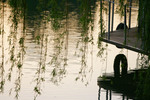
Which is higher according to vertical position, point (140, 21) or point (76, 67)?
point (140, 21)

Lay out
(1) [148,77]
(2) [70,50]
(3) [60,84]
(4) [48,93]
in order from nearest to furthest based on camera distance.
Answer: (1) [148,77]
(4) [48,93]
(3) [60,84]
(2) [70,50]

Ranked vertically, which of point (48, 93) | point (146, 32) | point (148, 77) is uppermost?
point (146, 32)

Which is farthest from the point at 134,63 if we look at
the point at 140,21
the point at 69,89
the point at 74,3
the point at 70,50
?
the point at 74,3

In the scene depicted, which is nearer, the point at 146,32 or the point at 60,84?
the point at 146,32

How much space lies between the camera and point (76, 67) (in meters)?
12.0

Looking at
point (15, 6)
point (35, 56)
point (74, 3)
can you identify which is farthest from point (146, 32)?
point (74, 3)

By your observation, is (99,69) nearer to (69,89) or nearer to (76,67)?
(76,67)

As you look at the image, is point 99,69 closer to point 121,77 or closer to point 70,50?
point 121,77

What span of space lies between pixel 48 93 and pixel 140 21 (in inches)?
145

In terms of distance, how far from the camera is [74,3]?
26625mm

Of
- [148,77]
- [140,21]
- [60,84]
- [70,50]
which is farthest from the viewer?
[70,50]

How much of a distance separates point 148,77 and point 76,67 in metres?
5.91

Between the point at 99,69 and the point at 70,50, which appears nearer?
the point at 99,69

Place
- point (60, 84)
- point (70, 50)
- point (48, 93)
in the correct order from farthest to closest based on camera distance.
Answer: point (70, 50), point (60, 84), point (48, 93)
